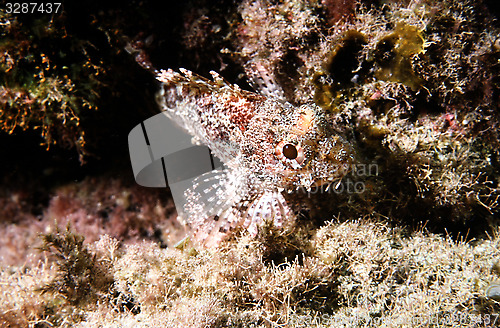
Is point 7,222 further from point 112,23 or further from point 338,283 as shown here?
point 338,283

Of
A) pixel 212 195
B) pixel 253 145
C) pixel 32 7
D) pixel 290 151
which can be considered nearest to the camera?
pixel 290 151

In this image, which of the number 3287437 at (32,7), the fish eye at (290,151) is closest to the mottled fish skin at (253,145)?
the fish eye at (290,151)

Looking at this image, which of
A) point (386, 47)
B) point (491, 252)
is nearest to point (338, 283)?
point (491, 252)

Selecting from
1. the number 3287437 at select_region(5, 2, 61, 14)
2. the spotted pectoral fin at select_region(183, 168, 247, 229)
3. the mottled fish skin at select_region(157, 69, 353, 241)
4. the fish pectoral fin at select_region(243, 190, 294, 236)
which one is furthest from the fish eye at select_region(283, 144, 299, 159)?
the number 3287437 at select_region(5, 2, 61, 14)

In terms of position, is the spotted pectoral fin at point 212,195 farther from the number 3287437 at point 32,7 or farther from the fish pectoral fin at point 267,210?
the number 3287437 at point 32,7

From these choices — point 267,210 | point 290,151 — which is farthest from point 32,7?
point 267,210

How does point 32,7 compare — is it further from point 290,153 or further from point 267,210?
point 267,210

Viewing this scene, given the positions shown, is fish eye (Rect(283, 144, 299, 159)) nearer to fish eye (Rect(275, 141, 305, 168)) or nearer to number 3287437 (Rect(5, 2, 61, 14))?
fish eye (Rect(275, 141, 305, 168))
